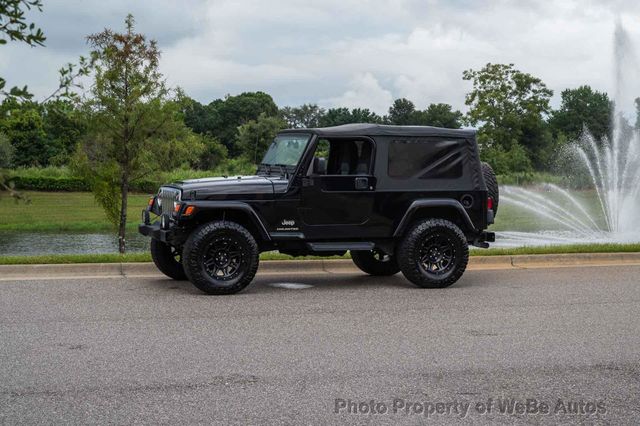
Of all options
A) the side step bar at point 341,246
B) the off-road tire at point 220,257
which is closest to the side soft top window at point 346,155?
the side step bar at point 341,246

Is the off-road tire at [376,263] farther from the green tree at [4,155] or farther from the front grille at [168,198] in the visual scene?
the green tree at [4,155]

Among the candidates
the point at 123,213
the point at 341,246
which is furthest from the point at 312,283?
the point at 123,213

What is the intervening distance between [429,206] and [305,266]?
97.7 inches

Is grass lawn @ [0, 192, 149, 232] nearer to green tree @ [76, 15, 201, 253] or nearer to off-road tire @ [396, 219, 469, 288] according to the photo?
green tree @ [76, 15, 201, 253]

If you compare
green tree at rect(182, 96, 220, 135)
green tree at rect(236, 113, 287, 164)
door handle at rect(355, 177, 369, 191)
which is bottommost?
door handle at rect(355, 177, 369, 191)

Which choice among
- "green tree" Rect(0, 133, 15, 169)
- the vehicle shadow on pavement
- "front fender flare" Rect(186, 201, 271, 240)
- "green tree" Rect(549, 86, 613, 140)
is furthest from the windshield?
"green tree" Rect(549, 86, 613, 140)

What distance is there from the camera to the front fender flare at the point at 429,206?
449 inches

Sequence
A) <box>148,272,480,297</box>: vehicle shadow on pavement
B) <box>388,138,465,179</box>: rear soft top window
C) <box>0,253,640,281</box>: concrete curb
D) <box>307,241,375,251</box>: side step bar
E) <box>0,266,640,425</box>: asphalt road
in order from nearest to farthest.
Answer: <box>0,266,640,425</box>: asphalt road
<box>307,241,375,251</box>: side step bar
<box>148,272,480,297</box>: vehicle shadow on pavement
<box>388,138,465,179</box>: rear soft top window
<box>0,253,640,281</box>: concrete curb

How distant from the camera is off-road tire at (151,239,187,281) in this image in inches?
466

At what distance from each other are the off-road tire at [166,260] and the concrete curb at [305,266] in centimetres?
61

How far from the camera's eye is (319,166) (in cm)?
1107

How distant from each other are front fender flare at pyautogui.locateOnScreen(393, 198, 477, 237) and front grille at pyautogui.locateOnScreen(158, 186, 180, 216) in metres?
2.90

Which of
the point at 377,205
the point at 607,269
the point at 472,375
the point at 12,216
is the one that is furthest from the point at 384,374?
the point at 12,216

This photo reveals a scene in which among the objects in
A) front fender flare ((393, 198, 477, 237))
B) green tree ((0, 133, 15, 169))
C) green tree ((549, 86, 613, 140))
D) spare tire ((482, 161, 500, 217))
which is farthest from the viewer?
green tree ((549, 86, 613, 140))
